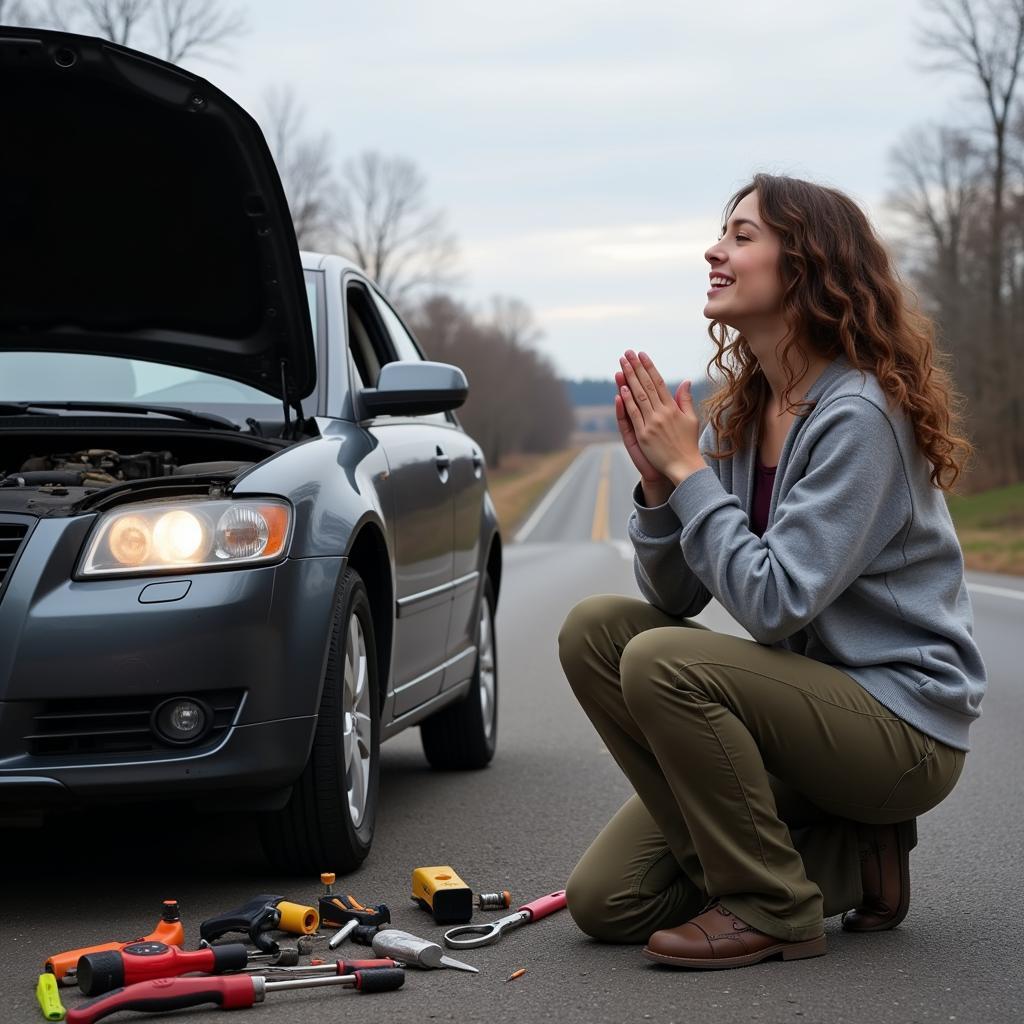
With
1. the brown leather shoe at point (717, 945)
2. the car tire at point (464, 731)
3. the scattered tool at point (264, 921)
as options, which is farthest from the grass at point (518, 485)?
the brown leather shoe at point (717, 945)

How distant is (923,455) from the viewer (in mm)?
3611

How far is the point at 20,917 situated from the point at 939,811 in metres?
2.96

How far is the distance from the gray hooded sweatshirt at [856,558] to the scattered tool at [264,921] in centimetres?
113

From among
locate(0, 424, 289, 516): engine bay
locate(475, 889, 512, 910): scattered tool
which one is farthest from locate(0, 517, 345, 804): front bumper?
locate(475, 889, 512, 910): scattered tool

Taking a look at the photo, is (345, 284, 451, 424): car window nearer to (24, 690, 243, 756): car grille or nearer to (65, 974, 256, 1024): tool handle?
(24, 690, 243, 756): car grille

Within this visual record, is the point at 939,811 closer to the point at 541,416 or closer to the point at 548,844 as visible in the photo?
the point at 548,844

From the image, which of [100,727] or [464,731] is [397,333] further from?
[100,727]

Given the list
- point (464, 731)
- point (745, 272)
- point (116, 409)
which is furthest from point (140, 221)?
point (464, 731)

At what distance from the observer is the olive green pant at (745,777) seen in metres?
3.45

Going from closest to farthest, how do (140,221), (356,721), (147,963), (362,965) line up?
1. (147,963)
2. (362,965)
3. (356,721)
4. (140,221)

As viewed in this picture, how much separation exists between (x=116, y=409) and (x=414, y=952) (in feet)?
7.20

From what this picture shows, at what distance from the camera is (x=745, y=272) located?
3.78 metres

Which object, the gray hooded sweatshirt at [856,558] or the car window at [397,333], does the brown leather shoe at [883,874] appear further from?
the car window at [397,333]

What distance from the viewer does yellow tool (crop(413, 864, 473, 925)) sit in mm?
3900
